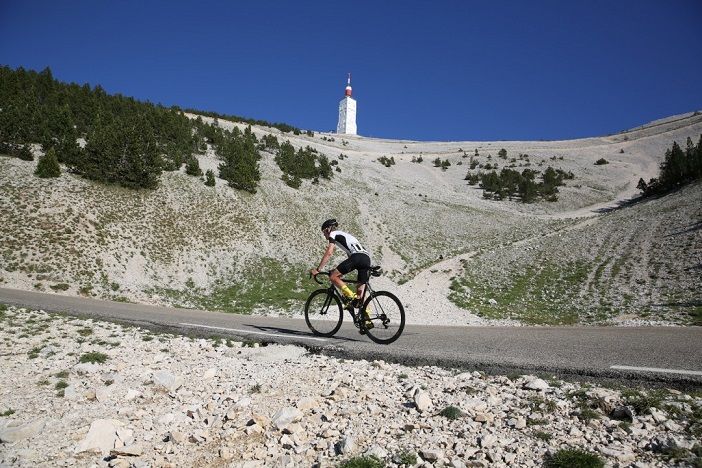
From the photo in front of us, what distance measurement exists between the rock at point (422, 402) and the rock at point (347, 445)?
1.14 meters

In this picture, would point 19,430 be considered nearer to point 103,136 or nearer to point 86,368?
point 86,368

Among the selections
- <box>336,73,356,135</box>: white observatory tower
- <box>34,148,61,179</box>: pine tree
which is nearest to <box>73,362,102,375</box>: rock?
<box>34,148,61,179</box>: pine tree

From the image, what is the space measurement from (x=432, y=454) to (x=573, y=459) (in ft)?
4.95

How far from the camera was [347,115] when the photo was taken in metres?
171

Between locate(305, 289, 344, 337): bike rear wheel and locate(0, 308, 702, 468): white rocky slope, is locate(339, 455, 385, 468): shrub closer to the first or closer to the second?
locate(0, 308, 702, 468): white rocky slope

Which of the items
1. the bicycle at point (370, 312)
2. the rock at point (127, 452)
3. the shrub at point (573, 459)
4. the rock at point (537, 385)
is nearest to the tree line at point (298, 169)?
the bicycle at point (370, 312)

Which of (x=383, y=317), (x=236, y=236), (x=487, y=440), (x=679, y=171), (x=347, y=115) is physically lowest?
(x=487, y=440)

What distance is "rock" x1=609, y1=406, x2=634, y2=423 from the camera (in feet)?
15.9

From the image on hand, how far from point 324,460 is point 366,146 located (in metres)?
119

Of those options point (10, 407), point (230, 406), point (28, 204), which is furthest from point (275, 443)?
point (28, 204)

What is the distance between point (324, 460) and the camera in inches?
195

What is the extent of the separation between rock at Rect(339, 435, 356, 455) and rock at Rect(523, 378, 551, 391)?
2.91 meters

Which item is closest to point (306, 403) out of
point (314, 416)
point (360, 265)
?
point (314, 416)

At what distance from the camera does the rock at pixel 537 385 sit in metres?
6.00
